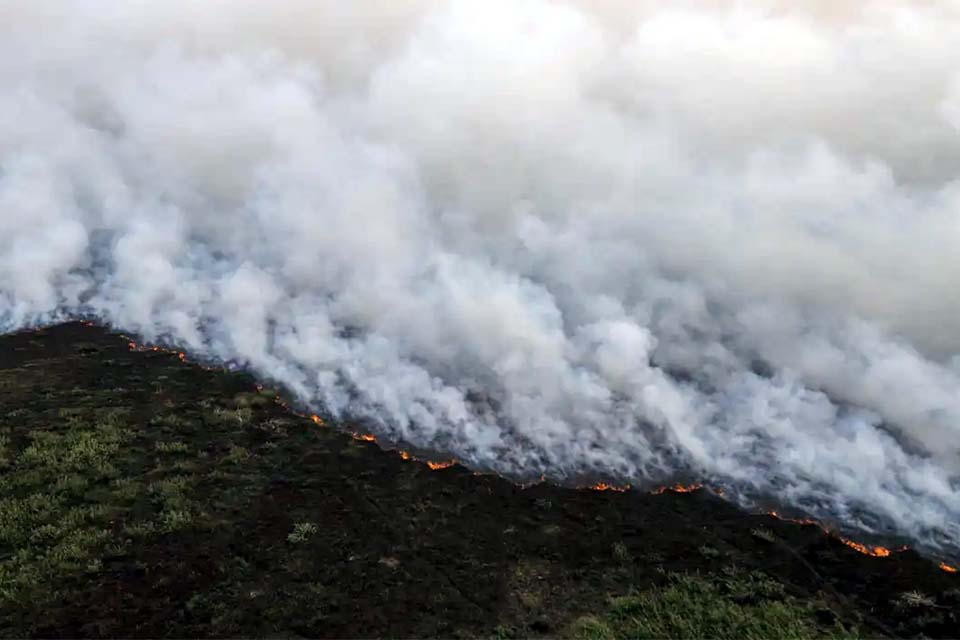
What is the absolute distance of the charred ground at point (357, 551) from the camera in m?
19.2

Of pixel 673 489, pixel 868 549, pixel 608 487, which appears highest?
pixel 673 489

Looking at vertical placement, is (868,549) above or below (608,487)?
below

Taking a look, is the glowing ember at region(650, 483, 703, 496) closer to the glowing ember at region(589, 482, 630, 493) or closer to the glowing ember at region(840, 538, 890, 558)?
the glowing ember at region(589, 482, 630, 493)

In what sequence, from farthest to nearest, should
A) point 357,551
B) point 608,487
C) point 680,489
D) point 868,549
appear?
point 608,487, point 680,489, point 868,549, point 357,551

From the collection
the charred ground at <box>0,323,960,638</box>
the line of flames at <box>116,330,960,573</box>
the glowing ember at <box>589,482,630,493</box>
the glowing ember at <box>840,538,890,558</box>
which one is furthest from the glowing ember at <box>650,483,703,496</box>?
the glowing ember at <box>840,538,890,558</box>

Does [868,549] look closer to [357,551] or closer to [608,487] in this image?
[608,487]

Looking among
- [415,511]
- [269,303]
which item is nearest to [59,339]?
[269,303]

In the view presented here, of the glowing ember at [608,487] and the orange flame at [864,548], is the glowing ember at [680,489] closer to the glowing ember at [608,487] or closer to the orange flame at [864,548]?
the glowing ember at [608,487]

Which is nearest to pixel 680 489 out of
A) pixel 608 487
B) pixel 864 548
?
pixel 608 487

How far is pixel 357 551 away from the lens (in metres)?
21.9

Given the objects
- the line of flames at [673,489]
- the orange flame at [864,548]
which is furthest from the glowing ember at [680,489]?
the orange flame at [864,548]

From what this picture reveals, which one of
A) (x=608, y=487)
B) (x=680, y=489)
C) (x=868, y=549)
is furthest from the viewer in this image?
(x=608, y=487)

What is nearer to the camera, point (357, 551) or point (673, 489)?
point (357, 551)

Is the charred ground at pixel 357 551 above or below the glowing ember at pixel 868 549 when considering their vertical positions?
below
